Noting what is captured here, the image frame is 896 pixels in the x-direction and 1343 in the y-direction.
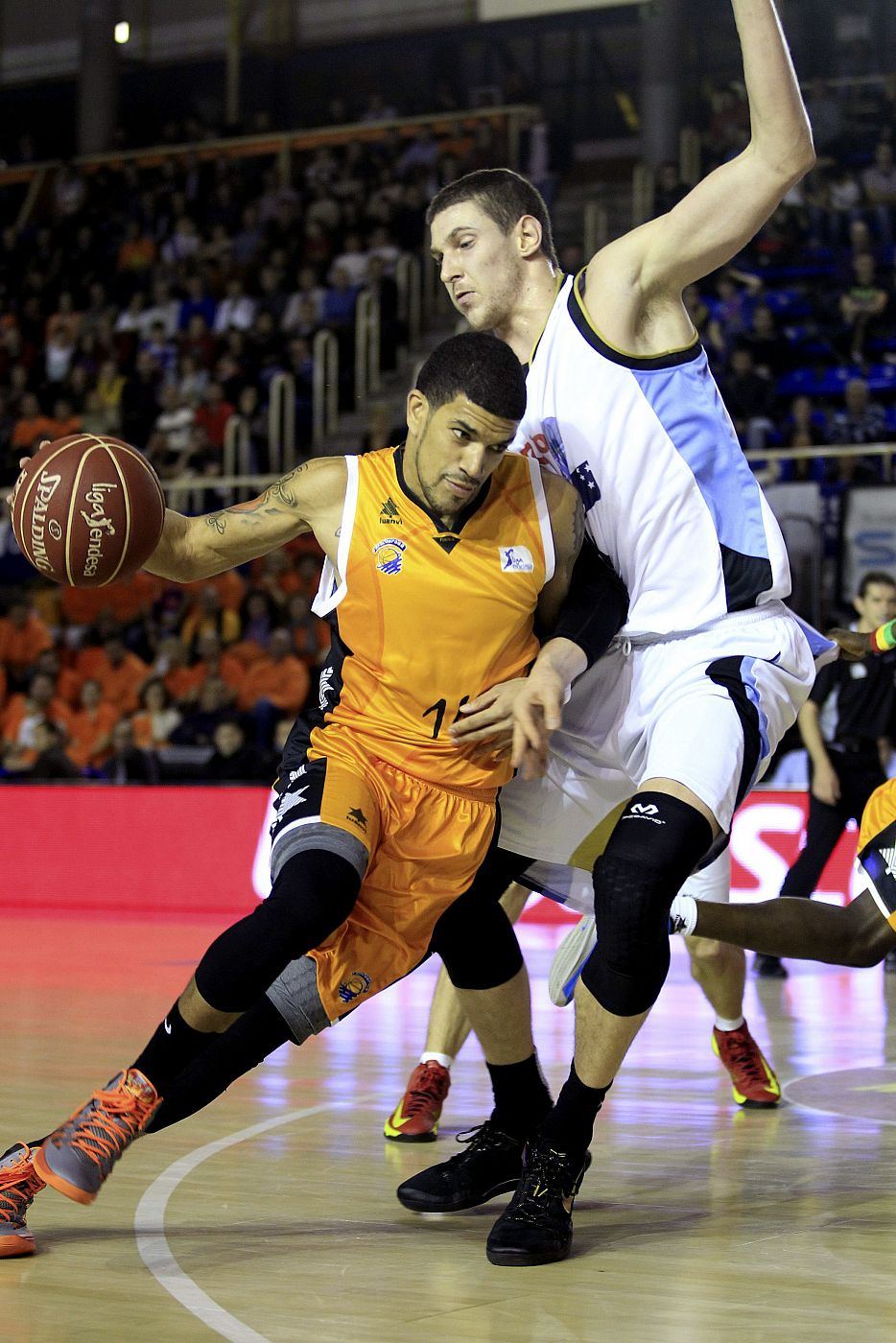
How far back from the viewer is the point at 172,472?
52.0 ft

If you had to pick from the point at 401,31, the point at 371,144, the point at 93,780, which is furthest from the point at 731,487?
the point at 401,31

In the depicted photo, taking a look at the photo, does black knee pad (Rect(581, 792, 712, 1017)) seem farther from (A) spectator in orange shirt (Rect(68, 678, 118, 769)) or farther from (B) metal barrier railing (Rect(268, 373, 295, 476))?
(B) metal barrier railing (Rect(268, 373, 295, 476))

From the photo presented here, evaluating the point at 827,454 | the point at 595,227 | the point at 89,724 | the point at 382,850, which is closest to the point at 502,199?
the point at 382,850

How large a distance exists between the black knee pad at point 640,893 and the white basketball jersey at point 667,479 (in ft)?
1.84

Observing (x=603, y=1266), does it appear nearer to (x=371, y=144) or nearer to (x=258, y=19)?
(x=371, y=144)

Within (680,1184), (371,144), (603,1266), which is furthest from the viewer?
(371,144)

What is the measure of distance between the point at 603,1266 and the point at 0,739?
447 inches

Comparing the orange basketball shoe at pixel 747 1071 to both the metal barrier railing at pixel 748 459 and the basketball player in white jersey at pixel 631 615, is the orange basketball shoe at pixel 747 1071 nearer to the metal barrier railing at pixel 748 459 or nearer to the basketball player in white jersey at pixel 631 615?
the basketball player in white jersey at pixel 631 615

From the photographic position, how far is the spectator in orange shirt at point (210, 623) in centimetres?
1372

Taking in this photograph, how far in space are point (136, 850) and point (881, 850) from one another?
7998 millimetres

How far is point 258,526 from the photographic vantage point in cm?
373

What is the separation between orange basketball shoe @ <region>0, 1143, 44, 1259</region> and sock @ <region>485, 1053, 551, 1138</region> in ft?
3.60

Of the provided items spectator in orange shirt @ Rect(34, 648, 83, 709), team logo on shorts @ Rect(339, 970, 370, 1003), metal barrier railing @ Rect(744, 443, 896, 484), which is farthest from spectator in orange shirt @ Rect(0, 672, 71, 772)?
team logo on shorts @ Rect(339, 970, 370, 1003)

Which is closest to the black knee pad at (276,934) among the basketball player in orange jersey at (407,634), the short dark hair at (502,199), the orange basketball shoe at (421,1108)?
the basketball player in orange jersey at (407,634)
